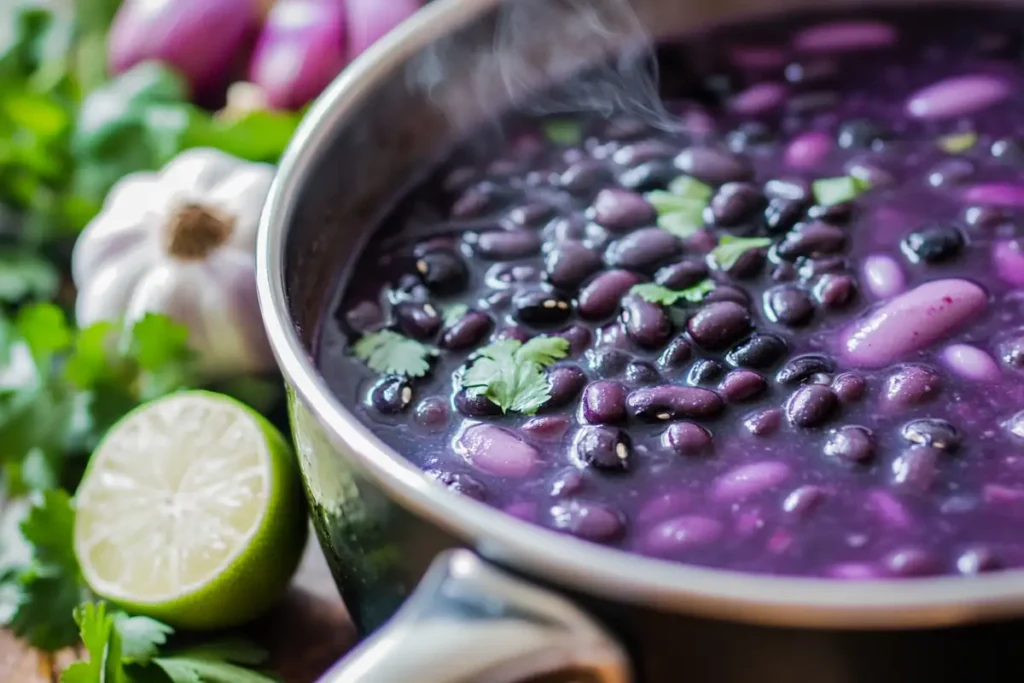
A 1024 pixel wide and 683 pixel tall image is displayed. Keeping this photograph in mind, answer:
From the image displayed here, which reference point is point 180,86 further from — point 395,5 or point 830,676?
point 830,676

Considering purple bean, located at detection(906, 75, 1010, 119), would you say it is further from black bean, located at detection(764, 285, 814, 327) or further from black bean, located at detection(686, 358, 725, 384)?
black bean, located at detection(686, 358, 725, 384)

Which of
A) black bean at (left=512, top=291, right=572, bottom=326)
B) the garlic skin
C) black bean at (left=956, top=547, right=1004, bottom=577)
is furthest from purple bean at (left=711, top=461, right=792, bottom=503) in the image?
the garlic skin

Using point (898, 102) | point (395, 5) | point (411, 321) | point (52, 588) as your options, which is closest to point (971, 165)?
point (898, 102)

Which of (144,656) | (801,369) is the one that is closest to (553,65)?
(801,369)

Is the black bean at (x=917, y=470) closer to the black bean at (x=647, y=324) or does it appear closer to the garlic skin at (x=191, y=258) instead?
the black bean at (x=647, y=324)

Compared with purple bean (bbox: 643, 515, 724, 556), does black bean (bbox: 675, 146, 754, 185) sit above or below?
A: above

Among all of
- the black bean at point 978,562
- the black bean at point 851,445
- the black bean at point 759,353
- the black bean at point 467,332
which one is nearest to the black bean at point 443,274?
the black bean at point 467,332

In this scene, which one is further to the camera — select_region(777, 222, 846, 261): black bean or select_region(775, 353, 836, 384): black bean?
select_region(777, 222, 846, 261): black bean
